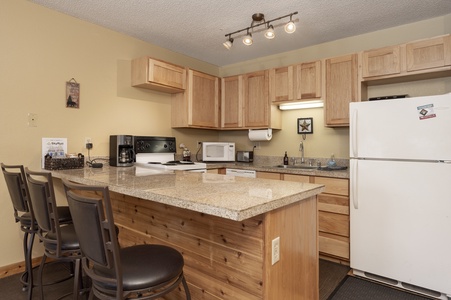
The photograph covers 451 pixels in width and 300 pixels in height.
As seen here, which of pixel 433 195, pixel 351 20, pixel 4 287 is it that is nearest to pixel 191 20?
pixel 351 20

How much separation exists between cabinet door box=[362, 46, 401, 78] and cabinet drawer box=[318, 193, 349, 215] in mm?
1381

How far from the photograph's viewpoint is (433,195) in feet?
6.91

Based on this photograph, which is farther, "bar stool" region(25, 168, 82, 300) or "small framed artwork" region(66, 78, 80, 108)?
"small framed artwork" region(66, 78, 80, 108)

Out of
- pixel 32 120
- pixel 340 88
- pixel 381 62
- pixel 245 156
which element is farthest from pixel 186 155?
pixel 381 62

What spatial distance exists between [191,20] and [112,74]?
1178 mm

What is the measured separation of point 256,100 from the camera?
3.84 m

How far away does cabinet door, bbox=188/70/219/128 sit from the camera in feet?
12.5

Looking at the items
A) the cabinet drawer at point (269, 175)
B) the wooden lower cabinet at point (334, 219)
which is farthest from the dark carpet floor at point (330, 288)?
the cabinet drawer at point (269, 175)

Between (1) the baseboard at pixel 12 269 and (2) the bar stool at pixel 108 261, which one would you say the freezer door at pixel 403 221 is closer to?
(2) the bar stool at pixel 108 261

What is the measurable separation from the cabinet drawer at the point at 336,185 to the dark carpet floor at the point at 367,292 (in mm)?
820

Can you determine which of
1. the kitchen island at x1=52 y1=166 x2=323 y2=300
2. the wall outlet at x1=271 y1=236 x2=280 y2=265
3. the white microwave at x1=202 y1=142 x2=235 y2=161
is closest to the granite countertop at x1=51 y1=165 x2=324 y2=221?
the kitchen island at x1=52 y1=166 x2=323 y2=300

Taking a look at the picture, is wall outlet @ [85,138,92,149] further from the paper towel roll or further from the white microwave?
the paper towel roll

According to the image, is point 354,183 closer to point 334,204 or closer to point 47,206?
point 334,204

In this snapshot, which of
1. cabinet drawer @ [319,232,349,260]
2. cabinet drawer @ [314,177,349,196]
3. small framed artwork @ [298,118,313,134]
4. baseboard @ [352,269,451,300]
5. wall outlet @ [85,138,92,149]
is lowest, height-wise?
baseboard @ [352,269,451,300]
